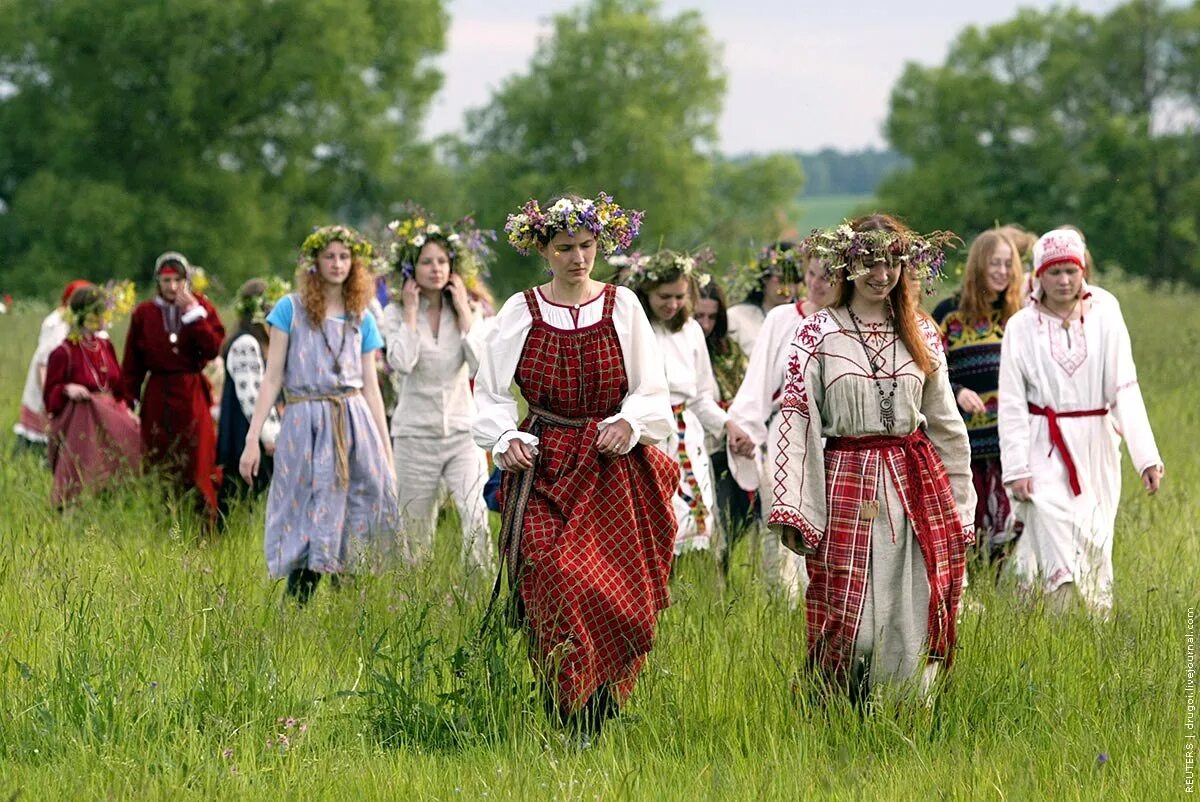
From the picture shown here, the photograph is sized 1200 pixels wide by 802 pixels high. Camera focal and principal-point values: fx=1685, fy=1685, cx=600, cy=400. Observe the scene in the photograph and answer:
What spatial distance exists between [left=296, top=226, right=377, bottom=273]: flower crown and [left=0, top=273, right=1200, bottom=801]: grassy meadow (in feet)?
6.50

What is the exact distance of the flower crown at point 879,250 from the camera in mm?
6160

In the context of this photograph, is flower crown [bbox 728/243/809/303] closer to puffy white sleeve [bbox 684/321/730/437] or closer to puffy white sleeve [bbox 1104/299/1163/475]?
puffy white sleeve [bbox 684/321/730/437]

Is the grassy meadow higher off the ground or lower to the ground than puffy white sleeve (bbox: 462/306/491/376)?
lower

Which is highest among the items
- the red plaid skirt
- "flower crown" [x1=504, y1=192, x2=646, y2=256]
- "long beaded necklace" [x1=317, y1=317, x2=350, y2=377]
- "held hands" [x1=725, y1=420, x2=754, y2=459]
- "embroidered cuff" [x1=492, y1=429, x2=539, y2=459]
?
"flower crown" [x1=504, y1=192, x2=646, y2=256]

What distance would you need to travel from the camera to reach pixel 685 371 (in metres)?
8.89

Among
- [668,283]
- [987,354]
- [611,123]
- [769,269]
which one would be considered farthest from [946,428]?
[611,123]

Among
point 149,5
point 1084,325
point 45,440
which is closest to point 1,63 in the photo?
point 149,5

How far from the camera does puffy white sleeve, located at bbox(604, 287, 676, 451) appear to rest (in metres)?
6.34

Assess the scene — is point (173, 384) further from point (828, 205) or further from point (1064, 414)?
point (828, 205)

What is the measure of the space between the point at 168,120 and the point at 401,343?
37.7 metres

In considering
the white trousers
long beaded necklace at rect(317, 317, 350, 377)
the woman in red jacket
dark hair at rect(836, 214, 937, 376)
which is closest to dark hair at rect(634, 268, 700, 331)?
the white trousers

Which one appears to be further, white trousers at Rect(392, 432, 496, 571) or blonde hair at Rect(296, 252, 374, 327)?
white trousers at Rect(392, 432, 496, 571)

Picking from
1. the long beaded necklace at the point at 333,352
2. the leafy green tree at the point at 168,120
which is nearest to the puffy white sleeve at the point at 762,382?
the long beaded necklace at the point at 333,352

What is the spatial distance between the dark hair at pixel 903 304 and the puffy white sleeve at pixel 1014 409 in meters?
2.24
